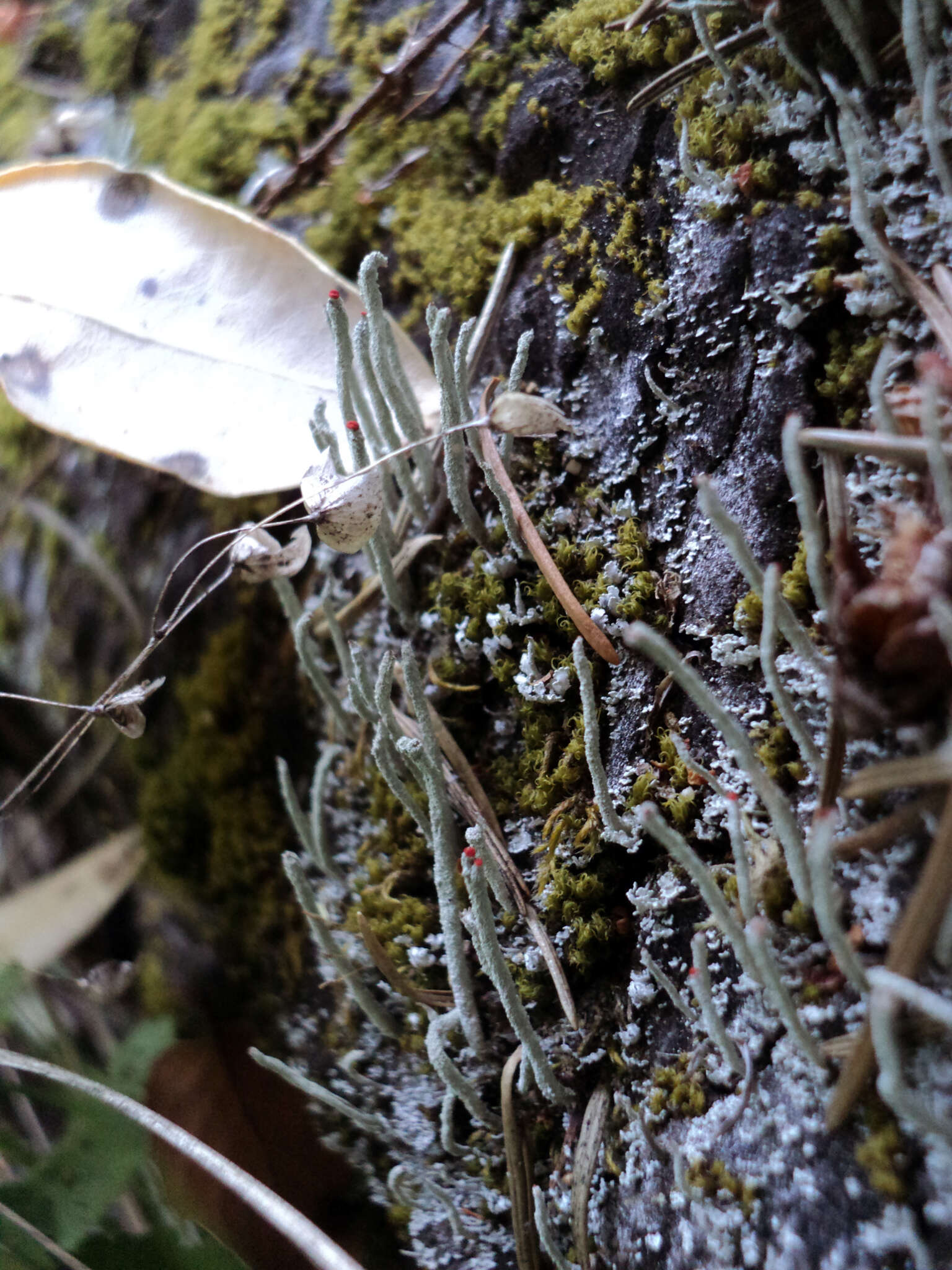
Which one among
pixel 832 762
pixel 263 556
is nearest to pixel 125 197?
pixel 263 556

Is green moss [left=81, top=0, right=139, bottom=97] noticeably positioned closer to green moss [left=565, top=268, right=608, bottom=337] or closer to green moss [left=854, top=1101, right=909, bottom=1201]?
green moss [left=565, top=268, right=608, bottom=337]

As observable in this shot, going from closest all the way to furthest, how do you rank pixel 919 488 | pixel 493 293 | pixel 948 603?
pixel 948 603
pixel 919 488
pixel 493 293

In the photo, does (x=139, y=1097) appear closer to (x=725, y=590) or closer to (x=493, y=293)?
(x=725, y=590)

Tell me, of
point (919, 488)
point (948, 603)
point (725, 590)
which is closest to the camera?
point (948, 603)

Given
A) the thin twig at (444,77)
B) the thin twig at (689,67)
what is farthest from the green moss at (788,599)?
the thin twig at (444,77)

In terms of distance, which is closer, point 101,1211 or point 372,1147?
point 101,1211

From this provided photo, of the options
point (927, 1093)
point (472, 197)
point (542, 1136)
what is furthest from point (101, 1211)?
point (472, 197)

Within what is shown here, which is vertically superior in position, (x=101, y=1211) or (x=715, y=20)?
(x=715, y=20)
